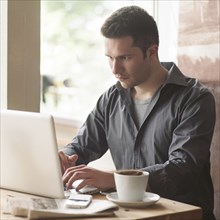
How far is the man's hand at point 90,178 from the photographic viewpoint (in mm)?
1688

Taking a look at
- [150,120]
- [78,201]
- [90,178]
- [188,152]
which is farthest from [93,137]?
[78,201]

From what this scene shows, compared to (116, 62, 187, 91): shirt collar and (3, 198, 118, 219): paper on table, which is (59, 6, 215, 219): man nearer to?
(116, 62, 187, 91): shirt collar

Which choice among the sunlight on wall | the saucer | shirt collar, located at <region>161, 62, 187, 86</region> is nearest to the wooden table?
the saucer

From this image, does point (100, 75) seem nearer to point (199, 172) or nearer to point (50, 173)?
point (199, 172)

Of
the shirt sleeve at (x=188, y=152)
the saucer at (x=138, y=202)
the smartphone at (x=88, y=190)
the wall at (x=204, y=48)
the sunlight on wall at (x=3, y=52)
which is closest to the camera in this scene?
the saucer at (x=138, y=202)

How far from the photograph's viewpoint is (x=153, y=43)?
2.27 meters

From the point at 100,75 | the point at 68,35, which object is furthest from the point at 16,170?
the point at 68,35

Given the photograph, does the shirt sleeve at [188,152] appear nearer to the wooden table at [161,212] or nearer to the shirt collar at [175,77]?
the shirt collar at [175,77]

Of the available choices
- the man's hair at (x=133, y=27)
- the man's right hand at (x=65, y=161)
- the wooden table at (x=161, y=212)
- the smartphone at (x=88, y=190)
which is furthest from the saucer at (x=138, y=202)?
the man's hair at (x=133, y=27)

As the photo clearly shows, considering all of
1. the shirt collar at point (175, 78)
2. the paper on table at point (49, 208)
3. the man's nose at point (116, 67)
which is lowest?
the paper on table at point (49, 208)

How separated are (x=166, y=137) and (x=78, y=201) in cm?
67

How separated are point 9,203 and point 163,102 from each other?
0.87 metres

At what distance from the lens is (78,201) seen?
60.8 inches

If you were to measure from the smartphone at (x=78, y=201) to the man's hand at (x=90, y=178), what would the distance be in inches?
2.8
